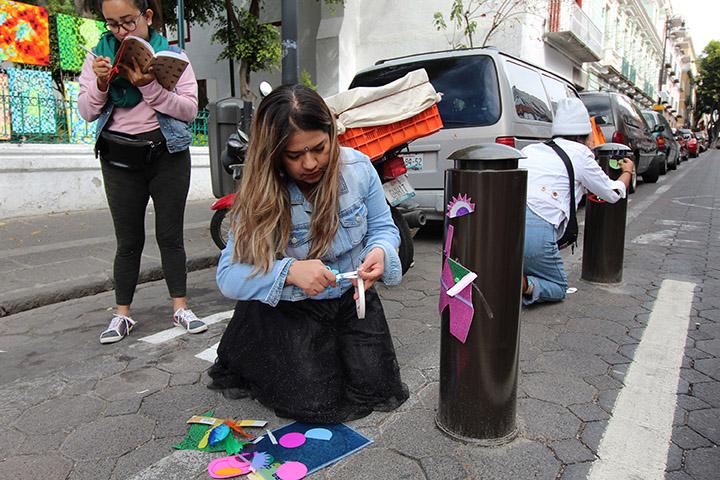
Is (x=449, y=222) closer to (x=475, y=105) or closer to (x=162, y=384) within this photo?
(x=162, y=384)

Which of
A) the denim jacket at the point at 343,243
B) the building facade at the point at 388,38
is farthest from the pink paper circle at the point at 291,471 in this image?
the building facade at the point at 388,38

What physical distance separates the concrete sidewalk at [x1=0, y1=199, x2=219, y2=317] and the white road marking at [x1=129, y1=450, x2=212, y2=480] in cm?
251

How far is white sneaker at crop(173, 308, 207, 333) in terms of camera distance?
3.25 m

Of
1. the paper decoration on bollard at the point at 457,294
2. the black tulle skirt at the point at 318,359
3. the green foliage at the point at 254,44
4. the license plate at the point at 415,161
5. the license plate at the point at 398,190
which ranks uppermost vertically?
the green foliage at the point at 254,44

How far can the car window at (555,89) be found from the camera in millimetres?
6535

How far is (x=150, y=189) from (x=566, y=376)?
2.42 meters

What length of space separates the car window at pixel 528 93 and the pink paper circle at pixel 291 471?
423 cm

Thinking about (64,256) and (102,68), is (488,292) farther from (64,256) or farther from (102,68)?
(64,256)

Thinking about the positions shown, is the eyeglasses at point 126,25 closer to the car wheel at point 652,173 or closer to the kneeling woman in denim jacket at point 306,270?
the kneeling woman in denim jacket at point 306,270

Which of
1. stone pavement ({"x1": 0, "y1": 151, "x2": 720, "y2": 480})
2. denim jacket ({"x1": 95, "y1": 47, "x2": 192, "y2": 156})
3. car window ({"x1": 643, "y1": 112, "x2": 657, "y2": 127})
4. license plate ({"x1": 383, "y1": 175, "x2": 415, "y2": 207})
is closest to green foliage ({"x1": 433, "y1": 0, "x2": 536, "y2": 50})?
car window ({"x1": 643, "y1": 112, "x2": 657, "y2": 127})

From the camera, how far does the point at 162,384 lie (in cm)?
260

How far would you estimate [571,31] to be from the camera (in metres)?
17.3

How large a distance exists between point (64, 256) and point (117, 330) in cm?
219

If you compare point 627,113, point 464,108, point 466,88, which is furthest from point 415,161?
point 627,113
